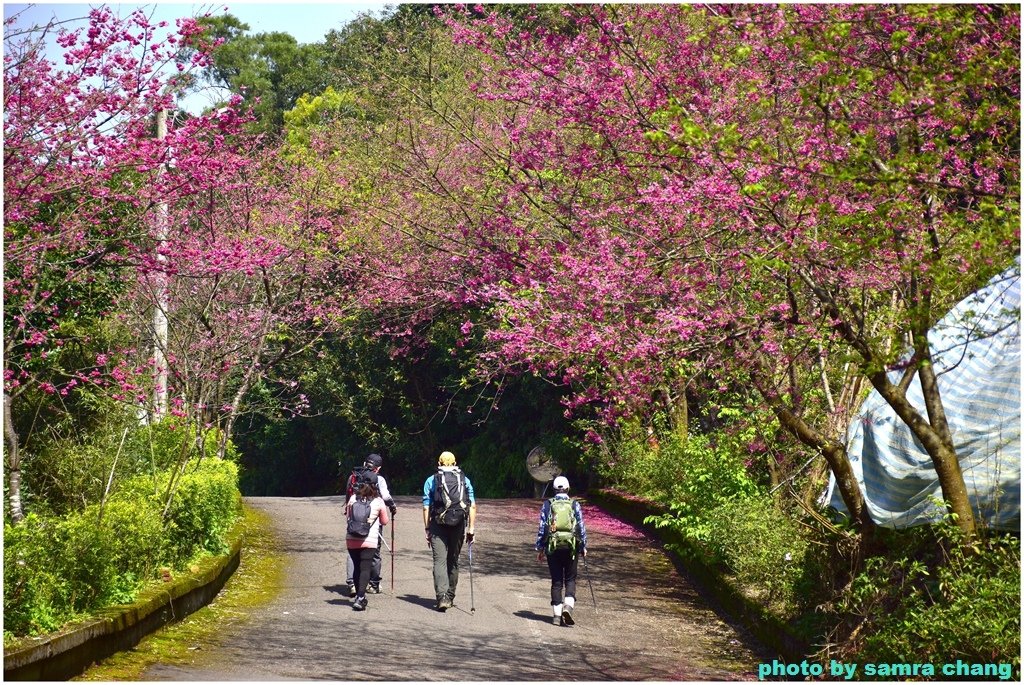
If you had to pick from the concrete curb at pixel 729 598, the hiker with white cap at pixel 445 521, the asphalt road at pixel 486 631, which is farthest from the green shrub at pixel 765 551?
the hiker with white cap at pixel 445 521

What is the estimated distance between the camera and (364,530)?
14367mm

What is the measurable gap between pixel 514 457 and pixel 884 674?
23.2 metres

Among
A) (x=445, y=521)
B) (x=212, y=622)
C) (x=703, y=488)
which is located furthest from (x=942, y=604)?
(x=703, y=488)

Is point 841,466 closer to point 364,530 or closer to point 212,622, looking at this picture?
point 364,530

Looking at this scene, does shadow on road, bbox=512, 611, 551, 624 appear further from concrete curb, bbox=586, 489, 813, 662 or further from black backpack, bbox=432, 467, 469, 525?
concrete curb, bbox=586, 489, 813, 662

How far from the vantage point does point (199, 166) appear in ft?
44.1

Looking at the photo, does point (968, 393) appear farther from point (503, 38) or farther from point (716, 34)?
point (503, 38)

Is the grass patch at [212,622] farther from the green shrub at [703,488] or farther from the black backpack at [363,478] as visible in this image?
the green shrub at [703,488]

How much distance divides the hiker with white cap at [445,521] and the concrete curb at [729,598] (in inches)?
123

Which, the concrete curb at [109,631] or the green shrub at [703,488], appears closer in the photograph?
the concrete curb at [109,631]

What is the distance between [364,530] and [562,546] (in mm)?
2352

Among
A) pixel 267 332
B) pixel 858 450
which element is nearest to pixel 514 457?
pixel 267 332

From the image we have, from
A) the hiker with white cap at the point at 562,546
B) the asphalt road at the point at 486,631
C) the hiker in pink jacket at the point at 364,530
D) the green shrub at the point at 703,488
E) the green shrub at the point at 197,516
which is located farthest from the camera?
the green shrub at the point at 703,488

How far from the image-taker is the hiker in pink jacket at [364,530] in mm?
14180
